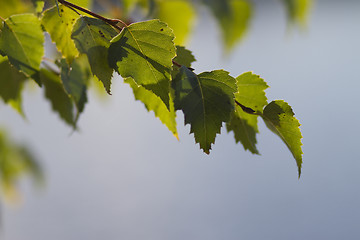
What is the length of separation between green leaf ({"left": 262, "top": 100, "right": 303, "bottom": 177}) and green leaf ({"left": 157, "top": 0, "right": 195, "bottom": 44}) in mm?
442

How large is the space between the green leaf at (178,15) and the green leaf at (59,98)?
0.30 meters

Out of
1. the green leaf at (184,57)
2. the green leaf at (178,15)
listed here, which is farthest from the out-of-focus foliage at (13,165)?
the green leaf at (184,57)

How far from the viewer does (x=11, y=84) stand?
44cm

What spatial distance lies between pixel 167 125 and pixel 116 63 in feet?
0.27

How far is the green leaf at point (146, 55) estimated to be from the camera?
11.5 inches

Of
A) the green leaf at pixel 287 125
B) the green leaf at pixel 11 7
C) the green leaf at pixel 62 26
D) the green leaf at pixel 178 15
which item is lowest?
the green leaf at pixel 287 125

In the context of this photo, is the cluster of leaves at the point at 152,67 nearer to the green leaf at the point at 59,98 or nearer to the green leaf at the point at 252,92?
the green leaf at the point at 252,92

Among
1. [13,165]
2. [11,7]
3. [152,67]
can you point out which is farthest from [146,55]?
[13,165]

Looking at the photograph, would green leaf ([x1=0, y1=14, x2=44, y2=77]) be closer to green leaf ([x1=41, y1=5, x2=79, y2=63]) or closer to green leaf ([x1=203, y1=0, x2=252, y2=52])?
green leaf ([x1=41, y1=5, x2=79, y2=63])

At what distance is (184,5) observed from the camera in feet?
2.44

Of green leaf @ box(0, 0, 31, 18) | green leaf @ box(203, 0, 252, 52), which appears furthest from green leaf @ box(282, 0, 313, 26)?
green leaf @ box(0, 0, 31, 18)

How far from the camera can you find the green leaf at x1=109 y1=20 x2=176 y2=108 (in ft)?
0.96

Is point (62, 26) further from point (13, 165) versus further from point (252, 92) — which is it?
point (13, 165)

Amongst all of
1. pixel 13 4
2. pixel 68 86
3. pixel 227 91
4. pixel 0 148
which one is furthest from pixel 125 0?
pixel 0 148
